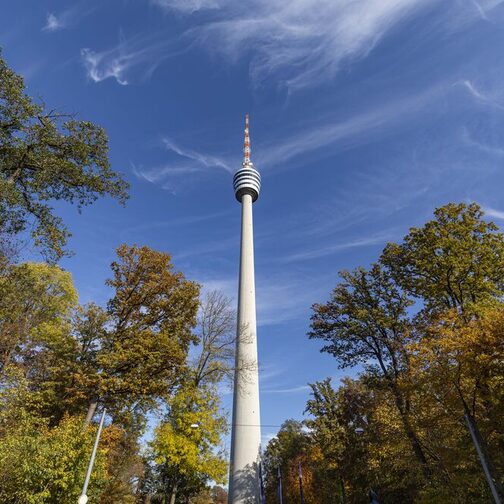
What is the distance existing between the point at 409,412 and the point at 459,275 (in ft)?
25.3

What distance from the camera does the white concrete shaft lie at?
96.3 feet

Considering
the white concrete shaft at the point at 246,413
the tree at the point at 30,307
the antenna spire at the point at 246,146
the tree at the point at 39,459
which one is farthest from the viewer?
the antenna spire at the point at 246,146

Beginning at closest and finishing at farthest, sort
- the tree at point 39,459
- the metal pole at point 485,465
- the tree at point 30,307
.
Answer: the metal pole at point 485,465, the tree at point 39,459, the tree at point 30,307

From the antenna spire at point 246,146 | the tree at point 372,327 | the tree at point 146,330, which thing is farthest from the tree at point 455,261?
the antenna spire at point 246,146

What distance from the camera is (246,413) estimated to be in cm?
3284

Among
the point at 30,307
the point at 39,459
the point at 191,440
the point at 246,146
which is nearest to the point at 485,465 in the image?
the point at 191,440

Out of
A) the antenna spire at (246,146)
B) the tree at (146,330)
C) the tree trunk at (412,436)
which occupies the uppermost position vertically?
the antenna spire at (246,146)

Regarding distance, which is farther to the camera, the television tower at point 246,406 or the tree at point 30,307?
the television tower at point 246,406

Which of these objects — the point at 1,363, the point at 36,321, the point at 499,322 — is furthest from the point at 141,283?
the point at 499,322

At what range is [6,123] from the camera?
12.9 metres

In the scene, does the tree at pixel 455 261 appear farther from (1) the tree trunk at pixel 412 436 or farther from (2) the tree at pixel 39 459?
(2) the tree at pixel 39 459

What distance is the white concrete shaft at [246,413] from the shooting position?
1156 inches

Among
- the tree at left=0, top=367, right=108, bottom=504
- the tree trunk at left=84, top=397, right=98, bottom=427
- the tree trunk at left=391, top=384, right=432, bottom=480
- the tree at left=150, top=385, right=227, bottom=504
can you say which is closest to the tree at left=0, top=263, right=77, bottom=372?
the tree at left=0, top=367, right=108, bottom=504

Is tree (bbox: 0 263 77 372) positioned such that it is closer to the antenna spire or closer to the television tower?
the television tower
